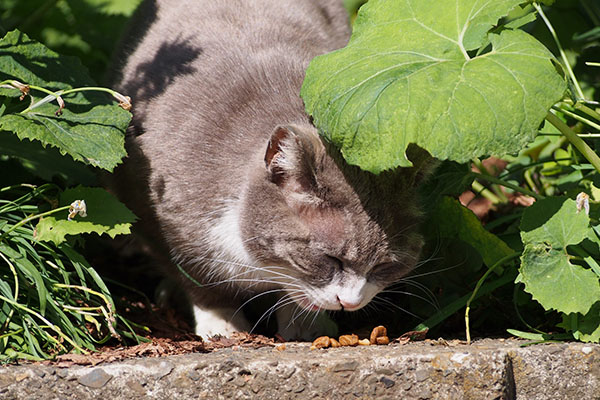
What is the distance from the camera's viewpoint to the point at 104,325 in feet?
8.85

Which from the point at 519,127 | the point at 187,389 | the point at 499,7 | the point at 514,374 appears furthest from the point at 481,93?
the point at 187,389

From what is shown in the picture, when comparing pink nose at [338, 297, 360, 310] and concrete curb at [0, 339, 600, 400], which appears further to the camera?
pink nose at [338, 297, 360, 310]

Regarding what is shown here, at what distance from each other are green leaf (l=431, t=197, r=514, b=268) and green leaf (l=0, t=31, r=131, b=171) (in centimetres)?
121

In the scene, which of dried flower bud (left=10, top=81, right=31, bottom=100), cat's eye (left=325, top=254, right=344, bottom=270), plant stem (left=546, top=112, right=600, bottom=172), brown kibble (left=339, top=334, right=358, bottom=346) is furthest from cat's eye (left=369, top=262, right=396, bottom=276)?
dried flower bud (left=10, top=81, right=31, bottom=100)

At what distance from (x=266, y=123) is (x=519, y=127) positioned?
3.17 feet

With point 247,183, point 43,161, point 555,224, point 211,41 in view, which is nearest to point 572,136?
point 555,224

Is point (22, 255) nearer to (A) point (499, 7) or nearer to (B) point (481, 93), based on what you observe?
(B) point (481, 93)

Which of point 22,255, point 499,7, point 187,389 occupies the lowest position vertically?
→ point 187,389

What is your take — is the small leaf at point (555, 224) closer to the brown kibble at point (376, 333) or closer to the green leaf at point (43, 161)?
the brown kibble at point (376, 333)

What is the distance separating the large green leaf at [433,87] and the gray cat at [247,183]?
23 cm

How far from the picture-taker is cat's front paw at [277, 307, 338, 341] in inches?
116

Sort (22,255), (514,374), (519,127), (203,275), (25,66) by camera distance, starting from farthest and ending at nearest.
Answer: (203,275) → (25,66) → (22,255) → (514,374) → (519,127)

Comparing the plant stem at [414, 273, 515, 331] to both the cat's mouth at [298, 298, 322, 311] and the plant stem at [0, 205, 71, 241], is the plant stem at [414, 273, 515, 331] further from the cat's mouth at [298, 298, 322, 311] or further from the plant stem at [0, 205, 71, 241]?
the plant stem at [0, 205, 71, 241]

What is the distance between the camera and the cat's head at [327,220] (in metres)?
2.50
